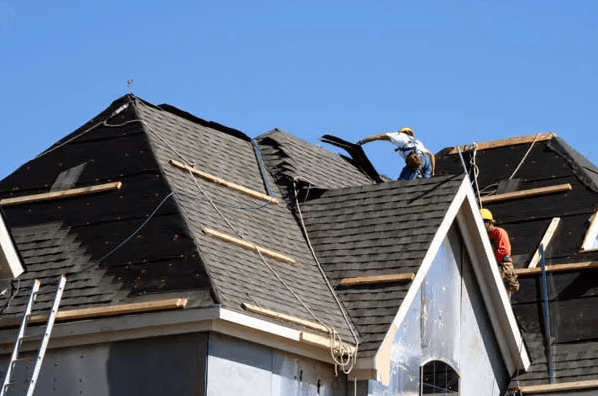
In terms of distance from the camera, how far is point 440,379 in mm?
21578

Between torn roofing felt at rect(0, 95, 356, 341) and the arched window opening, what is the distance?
2.00 meters

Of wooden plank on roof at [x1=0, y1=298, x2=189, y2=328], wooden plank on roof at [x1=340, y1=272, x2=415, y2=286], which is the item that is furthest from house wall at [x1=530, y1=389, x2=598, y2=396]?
wooden plank on roof at [x1=0, y1=298, x2=189, y2=328]

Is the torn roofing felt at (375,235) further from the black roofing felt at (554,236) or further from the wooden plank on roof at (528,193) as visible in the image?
the wooden plank on roof at (528,193)

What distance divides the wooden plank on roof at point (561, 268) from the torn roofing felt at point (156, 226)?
167 inches

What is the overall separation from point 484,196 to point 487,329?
15.8 feet

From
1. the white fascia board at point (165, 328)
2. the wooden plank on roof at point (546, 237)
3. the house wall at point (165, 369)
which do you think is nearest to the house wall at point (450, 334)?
the house wall at point (165, 369)

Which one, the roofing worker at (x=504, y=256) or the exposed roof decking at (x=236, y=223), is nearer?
the exposed roof decking at (x=236, y=223)

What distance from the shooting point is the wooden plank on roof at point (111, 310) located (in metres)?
17.8

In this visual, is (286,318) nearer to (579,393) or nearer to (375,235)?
(375,235)

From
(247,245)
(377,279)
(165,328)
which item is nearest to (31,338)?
(165,328)

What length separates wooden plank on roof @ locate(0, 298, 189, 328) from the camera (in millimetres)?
17766

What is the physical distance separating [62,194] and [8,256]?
3415 millimetres

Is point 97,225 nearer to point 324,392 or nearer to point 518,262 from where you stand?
point 324,392

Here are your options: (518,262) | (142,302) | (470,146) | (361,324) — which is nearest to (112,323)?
(142,302)
